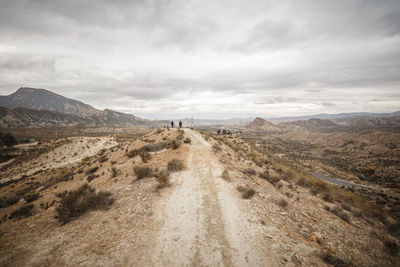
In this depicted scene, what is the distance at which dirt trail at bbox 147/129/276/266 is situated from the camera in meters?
4.89

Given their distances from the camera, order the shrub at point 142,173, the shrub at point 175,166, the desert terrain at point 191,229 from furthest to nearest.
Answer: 1. the shrub at point 175,166
2. the shrub at point 142,173
3. the desert terrain at point 191,229

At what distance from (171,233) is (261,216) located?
3.99 meters

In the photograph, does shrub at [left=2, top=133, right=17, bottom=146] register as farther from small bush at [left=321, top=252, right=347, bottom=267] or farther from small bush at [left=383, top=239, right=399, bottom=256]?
small bush at [left=383, top=239, right=399, bottom=256]

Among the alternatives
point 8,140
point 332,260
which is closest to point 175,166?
point 332,260

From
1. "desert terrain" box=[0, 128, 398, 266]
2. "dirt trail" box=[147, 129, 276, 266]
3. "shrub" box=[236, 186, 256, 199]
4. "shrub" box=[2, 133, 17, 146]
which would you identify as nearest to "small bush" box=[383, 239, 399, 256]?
"desert terrain" box=[0, 128, 398, 266]

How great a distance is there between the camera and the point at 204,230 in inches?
237

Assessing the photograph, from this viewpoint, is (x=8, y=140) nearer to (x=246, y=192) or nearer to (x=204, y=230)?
(x=204, y=230)

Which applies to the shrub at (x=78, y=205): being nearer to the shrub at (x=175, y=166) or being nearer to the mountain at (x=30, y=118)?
A: the shrub at (x=175, y=166)

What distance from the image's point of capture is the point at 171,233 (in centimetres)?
584

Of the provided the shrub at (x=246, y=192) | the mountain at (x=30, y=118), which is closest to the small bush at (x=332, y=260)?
the shrub at (x=246, y=192)

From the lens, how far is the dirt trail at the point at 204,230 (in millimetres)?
4891

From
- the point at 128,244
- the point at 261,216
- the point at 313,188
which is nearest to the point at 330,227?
the point at 261,216

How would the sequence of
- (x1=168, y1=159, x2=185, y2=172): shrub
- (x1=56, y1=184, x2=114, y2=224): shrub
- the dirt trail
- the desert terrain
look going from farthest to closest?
1. (x1=168, y1=159, x2=185, y2=172): shrub
2. (x1=56, y1=184, x2=114, y2=224): shrub
3. the desert terrain
4. the dirt trail

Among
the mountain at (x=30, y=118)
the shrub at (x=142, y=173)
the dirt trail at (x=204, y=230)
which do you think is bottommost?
the dirt trail at (x=204, y=230)
